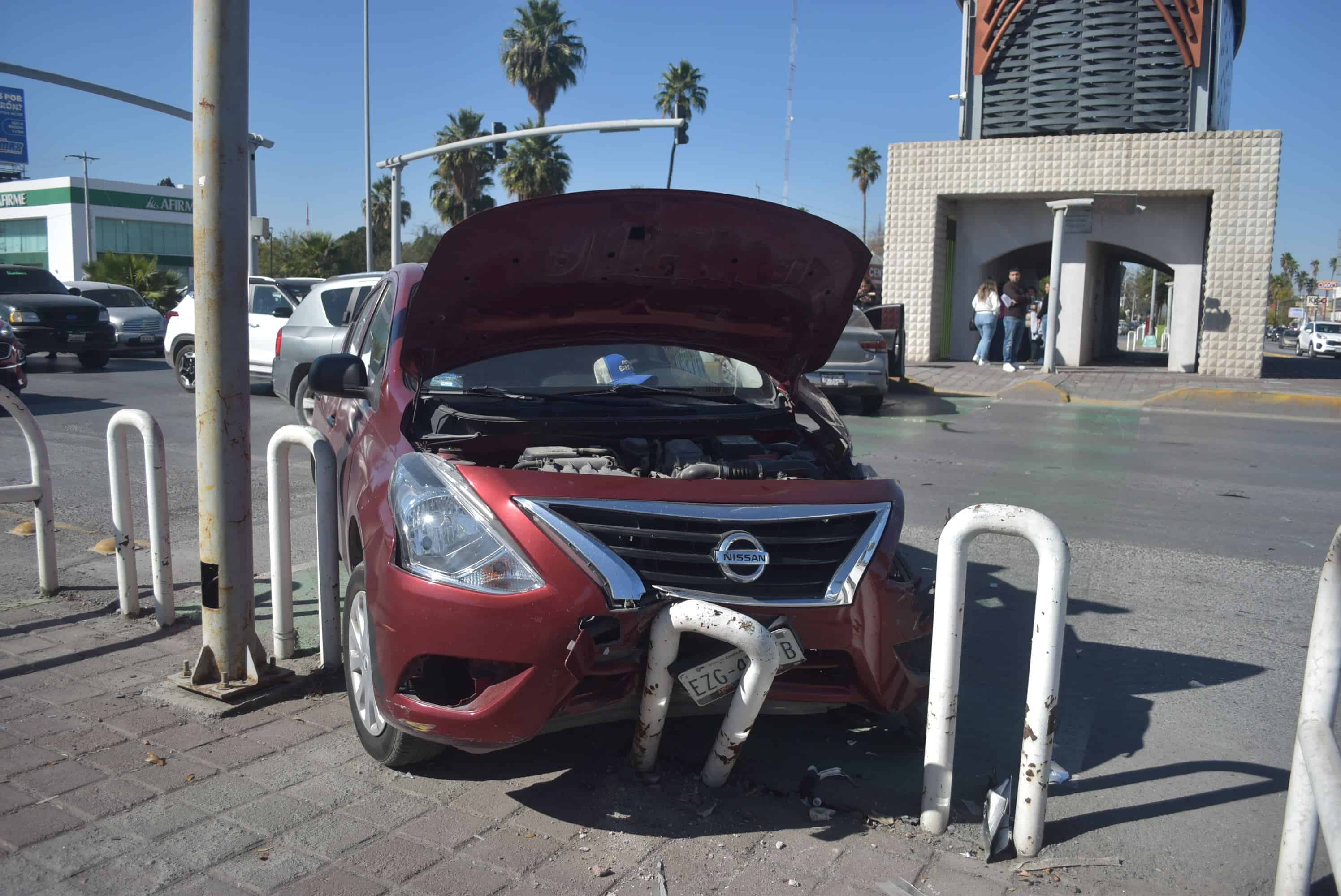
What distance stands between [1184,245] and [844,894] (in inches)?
806

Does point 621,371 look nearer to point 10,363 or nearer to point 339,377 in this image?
point 339,377

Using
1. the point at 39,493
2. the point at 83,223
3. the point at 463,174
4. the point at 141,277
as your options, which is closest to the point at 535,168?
the point at 463,174

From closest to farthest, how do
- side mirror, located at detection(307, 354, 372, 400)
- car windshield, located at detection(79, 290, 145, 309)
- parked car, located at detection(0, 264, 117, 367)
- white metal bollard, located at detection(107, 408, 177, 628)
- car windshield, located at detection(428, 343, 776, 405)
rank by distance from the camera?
1. side mirror, located at detection(307, 354, 372, 400)
2. car windshield, located at detection(428, 343, 776, 405)
3. white metal bollard, located at detection(107, 408, 177, 628)
4. parked car, located at detection(0, 264, 117, 367)
5. car windshield, located at detection(79, 290, 145, 309)

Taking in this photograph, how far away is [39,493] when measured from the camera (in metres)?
5.10

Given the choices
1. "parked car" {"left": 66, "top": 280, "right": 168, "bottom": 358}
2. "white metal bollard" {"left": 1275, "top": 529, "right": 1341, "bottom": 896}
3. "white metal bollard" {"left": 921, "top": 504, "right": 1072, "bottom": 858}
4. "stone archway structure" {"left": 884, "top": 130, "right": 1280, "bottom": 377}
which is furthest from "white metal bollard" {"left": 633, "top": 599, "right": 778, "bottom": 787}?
"parked car" {"left": 66, "top": 280, "right": 168, "bottom": 358}

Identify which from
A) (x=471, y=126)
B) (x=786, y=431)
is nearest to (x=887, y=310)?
(x=786, y=431)

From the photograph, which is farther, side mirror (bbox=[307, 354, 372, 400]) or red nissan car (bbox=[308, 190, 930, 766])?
side mirror (bbox=[307, 354, 372, 400])

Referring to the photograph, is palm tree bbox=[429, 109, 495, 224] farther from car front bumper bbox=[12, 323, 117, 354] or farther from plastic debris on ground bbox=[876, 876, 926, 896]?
plastic debris on ground bbox=[876, 876, 926, 896]

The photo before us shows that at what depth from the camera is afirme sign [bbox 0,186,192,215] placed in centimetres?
6006

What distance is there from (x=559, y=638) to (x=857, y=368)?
36.7ft

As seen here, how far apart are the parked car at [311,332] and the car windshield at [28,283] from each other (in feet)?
35.9

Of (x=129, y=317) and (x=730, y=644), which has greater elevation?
(x=129, y=317)

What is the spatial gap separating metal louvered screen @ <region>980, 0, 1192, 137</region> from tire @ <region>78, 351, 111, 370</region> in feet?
57.8

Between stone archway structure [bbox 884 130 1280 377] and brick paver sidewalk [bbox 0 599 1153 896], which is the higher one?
stone archway structure [bbox 884 130 1280 377]
